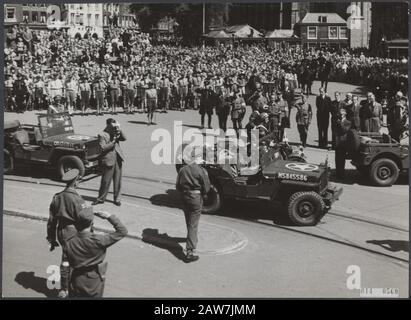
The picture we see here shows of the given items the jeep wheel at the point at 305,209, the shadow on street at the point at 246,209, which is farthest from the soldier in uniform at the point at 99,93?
the jeep wheel at the point at 305,209

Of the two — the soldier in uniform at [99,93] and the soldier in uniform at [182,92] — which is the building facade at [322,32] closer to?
the soldier in uniform at [182,92]

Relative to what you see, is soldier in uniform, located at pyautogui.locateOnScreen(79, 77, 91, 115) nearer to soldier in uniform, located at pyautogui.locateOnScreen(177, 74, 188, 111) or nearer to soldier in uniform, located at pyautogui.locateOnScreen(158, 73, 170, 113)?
soldier in uniform, located at pyautogui.locateOnScreen(158, 73, 170, 113)

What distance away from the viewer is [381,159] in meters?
14.9

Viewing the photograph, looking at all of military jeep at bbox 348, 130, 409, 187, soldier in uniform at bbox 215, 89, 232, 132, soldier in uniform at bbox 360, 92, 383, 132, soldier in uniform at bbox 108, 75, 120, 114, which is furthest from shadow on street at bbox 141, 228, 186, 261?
soldier in uniform at bbox 108, 75, 120, 114

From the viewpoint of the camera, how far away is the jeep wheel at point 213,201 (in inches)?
A: 490

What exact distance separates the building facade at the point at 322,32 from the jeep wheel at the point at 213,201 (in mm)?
13097

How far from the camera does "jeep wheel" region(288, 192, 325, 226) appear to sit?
11.8m

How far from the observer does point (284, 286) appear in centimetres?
928

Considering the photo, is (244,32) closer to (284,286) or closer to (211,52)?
(211,52)

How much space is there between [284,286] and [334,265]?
3.86 ft

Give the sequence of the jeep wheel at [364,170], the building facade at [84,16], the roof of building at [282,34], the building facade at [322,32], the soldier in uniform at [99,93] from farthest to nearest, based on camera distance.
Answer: the roof of building at [282,34] < the building facade at [322,32] < the soldier in uniform at [99,93] < the jeep wheel at [364,170] < the building facade at [84,16]

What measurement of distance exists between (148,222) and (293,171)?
2.87 m

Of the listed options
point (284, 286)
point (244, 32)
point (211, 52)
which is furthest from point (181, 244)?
point (244, 32)

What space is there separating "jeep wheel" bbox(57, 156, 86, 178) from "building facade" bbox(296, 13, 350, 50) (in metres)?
12.8
